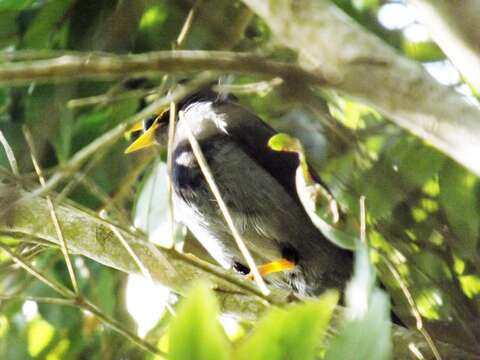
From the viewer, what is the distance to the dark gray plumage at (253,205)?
289 centimetres

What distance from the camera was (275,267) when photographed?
9.50ft


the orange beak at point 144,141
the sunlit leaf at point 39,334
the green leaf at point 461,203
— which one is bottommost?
the sunlit leaf at point 39,334

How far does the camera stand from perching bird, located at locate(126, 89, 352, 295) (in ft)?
9.48

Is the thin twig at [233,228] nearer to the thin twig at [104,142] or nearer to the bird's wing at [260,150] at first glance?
the thin twig at [104,142]

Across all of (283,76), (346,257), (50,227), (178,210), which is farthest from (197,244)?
(283,76)

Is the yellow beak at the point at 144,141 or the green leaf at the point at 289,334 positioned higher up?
the green leaf at the point at 289,334

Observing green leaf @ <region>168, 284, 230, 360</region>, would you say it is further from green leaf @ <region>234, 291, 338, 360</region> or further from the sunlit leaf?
the sunlit leaf

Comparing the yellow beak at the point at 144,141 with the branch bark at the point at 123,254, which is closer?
the branch bark at the point at 123,254

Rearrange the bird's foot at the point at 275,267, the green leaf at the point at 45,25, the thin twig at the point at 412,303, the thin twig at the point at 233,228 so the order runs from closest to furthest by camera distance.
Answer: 1. the thin twig at the point at 233,228
2. the thin twig at the point at 412,303
3. the green leaf at the point at 45,25
4. the bird's foot at the point at 275,267

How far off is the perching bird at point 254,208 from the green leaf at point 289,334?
2.09m

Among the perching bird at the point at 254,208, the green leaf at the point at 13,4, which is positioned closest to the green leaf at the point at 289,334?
the green leaf at the point at 13,4

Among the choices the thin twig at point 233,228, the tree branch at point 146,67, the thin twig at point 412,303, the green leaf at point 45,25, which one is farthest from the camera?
the green leaf at point 45,25

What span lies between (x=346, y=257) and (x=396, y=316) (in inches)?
17.4

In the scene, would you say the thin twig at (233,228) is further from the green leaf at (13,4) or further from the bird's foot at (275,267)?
the bird's foot at (275,267)
